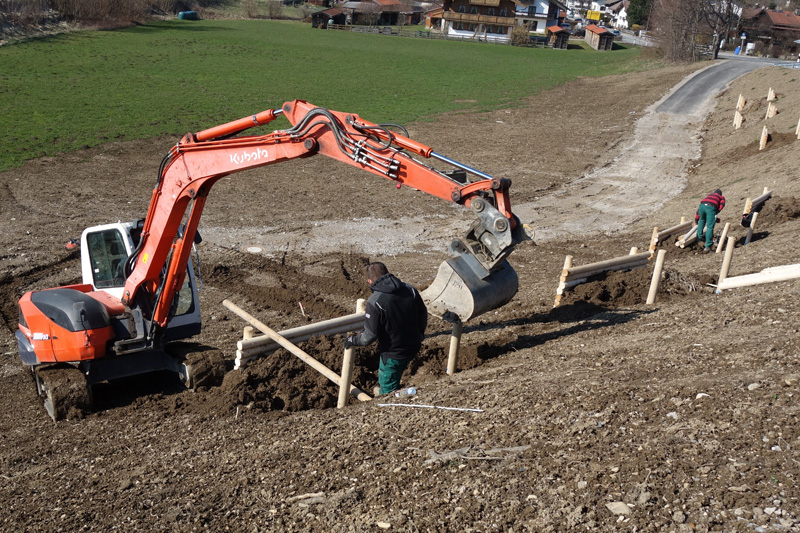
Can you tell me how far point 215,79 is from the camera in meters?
38.9

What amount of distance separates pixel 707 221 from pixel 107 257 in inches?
475

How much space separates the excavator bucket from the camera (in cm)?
834

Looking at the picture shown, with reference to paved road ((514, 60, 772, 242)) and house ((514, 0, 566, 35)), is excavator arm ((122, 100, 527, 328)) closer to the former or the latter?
paved road ((514, 60, 772, 242))

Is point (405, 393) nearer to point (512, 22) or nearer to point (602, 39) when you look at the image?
point (602, 39)

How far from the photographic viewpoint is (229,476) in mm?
6828

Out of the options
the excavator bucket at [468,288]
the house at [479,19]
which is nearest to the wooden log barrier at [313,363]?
the excavator bucket at [468,288]

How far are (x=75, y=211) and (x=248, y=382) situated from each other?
11.3 metres

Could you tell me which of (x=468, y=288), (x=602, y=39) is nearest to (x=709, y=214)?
(x=468, y=288)

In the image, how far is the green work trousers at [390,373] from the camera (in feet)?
27.9

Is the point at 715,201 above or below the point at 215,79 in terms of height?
above

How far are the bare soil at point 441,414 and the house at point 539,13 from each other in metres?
77.0

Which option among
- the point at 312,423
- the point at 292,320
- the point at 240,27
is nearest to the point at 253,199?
the point at 292,320

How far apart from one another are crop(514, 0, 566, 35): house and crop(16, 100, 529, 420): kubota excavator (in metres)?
84.9

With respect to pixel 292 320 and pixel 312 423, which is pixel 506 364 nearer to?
pixel 312 423
